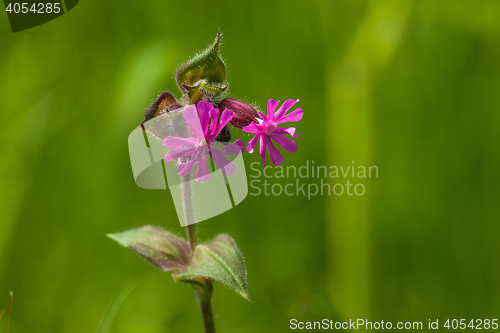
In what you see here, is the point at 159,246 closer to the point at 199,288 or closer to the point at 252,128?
the point at 199,288

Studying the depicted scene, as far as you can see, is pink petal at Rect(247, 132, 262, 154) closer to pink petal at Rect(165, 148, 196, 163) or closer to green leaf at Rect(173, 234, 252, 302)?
pink petal at Rect(165, 148, 196, 163)

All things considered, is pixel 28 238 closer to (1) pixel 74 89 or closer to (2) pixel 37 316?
(2) pixel 37 316

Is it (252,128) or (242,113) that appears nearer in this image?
(252,128)

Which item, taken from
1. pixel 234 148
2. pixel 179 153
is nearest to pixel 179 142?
pixel 179 153

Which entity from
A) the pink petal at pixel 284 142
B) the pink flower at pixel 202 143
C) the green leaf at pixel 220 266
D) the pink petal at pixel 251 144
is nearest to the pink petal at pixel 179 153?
the pink flower at pixel 202 143

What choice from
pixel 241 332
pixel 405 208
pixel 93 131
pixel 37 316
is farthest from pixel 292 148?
pixel 37 316

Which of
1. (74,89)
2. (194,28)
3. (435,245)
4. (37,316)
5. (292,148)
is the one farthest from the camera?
(194,28)
